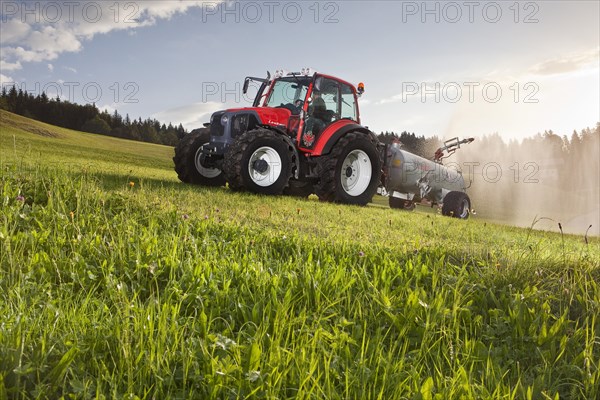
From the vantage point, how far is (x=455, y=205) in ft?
45.6

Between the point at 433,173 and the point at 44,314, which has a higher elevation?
the point at 433,173

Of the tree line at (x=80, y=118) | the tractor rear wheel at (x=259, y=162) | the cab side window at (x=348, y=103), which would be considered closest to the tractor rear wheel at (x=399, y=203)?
the cab side window at (x=348, y=103)

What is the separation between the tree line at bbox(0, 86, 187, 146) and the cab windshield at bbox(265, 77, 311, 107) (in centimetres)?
6273

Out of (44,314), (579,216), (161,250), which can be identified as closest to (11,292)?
(44,314)

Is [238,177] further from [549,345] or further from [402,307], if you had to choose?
[549,345]

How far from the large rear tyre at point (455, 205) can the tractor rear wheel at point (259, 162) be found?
6592 millimetres

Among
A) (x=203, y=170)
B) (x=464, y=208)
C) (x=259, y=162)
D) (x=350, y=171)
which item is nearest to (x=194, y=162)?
(x=203, y=170)

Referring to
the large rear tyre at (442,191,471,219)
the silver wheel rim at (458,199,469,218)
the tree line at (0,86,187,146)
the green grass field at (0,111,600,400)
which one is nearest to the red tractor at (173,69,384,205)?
the green grass field at (0,111,600,400)

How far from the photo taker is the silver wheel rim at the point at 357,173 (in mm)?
10781

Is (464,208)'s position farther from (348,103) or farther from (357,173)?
(348,103)

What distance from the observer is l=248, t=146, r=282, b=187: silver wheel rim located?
29.5 ft

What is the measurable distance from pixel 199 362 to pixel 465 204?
1311 centimetres

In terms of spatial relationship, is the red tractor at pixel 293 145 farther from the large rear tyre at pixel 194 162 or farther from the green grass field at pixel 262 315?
the green grass field at pixel 262 315

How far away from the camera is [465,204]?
46.8 feet
